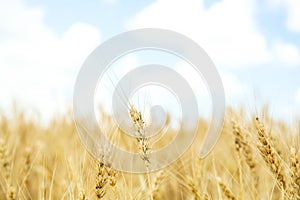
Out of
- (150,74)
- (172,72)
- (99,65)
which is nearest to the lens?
(99,65)

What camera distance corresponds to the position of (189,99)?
208 cm

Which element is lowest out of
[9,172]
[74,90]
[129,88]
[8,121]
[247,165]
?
[247,165]

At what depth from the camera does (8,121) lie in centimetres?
415

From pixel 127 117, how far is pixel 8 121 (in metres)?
3.06

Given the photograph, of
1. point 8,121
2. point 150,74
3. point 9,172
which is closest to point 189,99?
point 150,74

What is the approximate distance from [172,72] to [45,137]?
7.56 ft

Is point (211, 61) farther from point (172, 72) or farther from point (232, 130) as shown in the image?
point (232, 130)

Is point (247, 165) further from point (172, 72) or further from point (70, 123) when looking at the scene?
point (70, 123)

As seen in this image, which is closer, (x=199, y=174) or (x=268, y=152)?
(x=268, y=152)

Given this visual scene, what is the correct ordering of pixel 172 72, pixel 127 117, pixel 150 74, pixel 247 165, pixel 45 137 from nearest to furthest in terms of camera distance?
pixel 127 117 < pixel 150 74 < pixel 247 165 < pixel 172 72 < pixel 45 137

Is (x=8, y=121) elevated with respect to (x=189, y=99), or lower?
elevated

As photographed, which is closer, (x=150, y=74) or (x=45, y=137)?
(x=150, y=74)

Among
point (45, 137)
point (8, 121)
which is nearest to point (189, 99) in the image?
point (45, 137)

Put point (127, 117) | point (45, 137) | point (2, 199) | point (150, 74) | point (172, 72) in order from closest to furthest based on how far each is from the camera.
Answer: point (127, 117) < point (150, 74) < point (172, 72) < point (2, 199) < point (45, 137)
